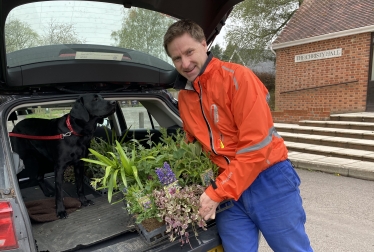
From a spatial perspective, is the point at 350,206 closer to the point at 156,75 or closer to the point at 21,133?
the point at 156,75

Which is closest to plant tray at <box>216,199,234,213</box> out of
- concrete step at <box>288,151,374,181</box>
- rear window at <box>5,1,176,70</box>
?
rear window at <box>5,1,176,70</box>

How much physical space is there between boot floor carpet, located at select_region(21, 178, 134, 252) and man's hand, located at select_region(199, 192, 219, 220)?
538 mm

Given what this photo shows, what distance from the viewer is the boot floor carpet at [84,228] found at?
2.02 m

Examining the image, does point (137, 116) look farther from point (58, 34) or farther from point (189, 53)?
point (189, 53)

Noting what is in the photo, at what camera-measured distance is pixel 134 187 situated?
6.37 ft

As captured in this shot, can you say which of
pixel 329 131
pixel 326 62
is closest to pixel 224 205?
pixel 329 131

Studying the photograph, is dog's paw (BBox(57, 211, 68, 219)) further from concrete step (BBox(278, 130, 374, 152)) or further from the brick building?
the brick building

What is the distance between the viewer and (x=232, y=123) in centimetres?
190

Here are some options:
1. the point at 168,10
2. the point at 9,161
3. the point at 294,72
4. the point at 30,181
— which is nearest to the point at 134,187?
the point at 9,161

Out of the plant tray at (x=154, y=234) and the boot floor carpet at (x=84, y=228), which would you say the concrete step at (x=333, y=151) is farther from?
the plant tray at (x=154, y=234)

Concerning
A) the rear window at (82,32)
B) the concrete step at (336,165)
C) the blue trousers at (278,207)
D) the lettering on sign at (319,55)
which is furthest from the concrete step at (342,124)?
the blue trousers at (278,207)

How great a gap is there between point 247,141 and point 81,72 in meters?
1.76

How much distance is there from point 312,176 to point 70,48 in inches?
207

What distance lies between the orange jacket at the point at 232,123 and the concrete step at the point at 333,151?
5683mm
